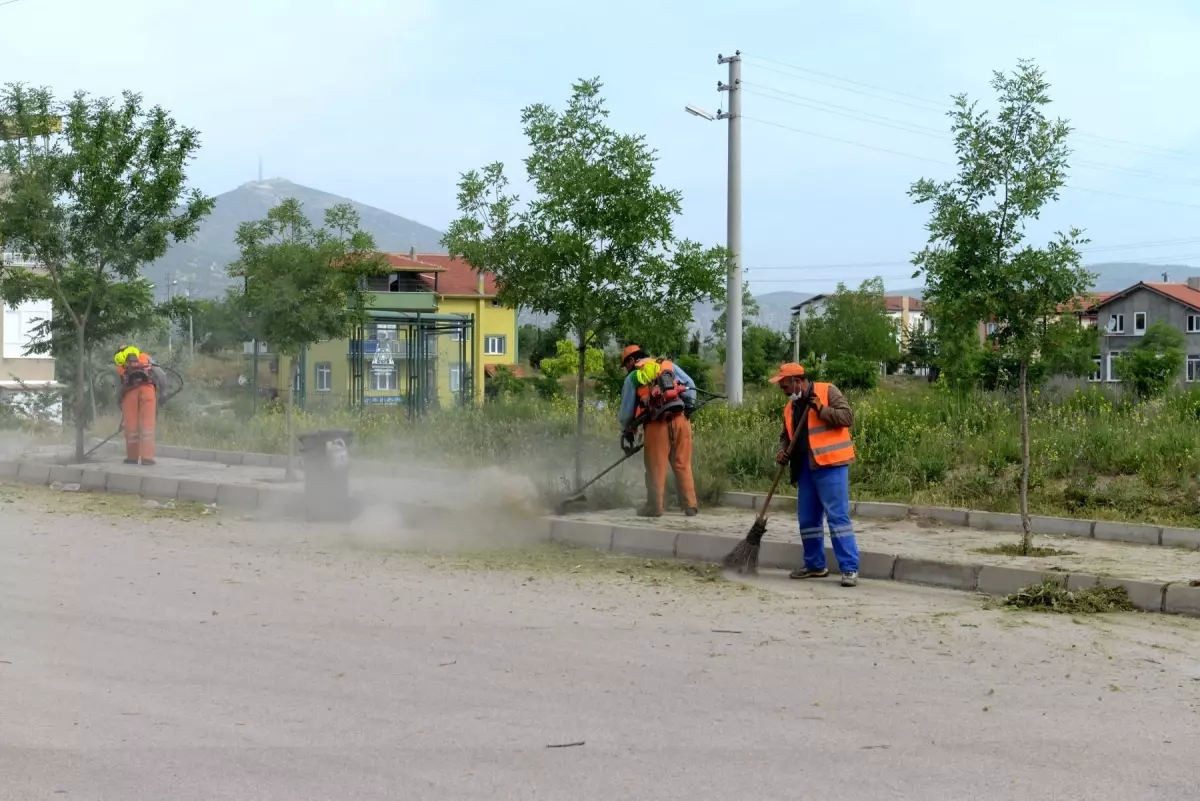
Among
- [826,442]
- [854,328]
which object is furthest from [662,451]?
[854,328]

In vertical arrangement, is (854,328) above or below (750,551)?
above

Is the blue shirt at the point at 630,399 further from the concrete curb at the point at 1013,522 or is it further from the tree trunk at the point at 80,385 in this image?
the tree trunk at the point at 80,385

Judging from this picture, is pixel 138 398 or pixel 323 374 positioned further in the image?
pixel 323 374

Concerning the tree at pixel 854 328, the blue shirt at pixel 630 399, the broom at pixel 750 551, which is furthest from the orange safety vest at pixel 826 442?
the tree at pixel 854 328

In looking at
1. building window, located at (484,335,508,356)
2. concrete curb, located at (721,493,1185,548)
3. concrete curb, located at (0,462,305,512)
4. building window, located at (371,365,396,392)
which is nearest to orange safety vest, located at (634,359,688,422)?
concrete curb, located at (721,493,1185,548)

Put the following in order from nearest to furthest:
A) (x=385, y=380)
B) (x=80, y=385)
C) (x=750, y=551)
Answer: (x=750, y=551), (x=80, y=385), (x=385, y=380)

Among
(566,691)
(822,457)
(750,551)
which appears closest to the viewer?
(566,691)

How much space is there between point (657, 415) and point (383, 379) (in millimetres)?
19296

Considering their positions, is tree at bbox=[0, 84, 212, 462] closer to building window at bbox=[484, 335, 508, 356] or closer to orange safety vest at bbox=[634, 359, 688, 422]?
orange safety vest at bbox=[634, 359, 688, 422]

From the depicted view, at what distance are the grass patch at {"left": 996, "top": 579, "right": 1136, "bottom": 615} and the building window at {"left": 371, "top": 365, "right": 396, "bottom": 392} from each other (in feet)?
73.4

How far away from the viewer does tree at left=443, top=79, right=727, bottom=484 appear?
1309 centimetres

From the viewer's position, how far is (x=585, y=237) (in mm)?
13234

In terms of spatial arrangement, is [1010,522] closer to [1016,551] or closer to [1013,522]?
[1013,522]

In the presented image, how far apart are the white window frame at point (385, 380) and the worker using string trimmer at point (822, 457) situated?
2093cm
